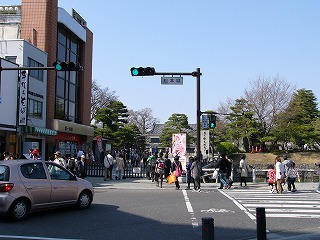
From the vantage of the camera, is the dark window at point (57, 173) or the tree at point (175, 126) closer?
the dark window at point (57, 173)

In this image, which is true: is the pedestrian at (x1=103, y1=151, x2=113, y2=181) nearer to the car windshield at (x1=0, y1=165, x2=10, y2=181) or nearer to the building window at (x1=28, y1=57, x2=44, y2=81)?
the building window at (x1=28, y1=57, x2=44, y2=81)

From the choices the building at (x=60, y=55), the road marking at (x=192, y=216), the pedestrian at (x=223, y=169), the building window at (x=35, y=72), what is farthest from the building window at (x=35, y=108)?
the road marking at (x=192, y=216)

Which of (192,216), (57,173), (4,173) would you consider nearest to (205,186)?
(192,216)

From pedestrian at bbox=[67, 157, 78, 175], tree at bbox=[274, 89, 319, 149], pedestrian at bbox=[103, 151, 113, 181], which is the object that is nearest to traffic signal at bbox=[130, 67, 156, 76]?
pedestrian at bbox=[67, 157, 78, 175]

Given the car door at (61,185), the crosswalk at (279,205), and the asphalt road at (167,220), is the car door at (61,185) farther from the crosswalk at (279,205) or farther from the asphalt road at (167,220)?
the crosswalk at (279,205)

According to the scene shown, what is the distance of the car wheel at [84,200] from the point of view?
39.8ft

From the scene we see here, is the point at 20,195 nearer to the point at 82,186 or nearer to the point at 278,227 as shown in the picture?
the point at 82,186

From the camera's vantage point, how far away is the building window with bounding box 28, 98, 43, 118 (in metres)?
32.2

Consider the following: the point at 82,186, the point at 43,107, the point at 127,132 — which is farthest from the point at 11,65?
the point at 127,132

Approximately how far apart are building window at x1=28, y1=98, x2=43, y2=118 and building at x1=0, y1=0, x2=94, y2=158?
0.59 meters

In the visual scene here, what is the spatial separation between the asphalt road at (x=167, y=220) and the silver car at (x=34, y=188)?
337 mm

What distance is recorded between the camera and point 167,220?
10.7m

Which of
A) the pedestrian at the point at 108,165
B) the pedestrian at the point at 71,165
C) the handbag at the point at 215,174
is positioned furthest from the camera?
the pedestrian at the point at 108,165

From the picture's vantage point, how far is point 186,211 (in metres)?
12.3
